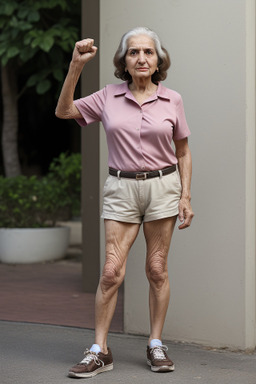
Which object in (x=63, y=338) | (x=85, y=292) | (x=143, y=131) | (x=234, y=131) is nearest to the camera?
(x=143, y=131)

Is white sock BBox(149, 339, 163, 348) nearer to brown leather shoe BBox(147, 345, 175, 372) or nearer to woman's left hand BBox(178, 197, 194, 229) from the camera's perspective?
brown leather shoe BBox(147, 345, 175, 372)

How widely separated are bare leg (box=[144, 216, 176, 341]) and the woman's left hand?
0.28 ft

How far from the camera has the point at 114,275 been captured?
499 centimetres

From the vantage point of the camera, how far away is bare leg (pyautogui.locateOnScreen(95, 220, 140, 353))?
5008 mm

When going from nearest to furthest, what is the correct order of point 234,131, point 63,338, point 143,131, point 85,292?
1. point 143,131
2. point 234,131
3. point 63,338
4. point 85,292

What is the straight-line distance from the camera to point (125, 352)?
18.3 ft

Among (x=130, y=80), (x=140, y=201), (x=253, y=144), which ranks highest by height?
(x=130, y=80)

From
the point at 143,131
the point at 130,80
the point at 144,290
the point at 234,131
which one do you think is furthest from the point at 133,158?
the point at 144,290

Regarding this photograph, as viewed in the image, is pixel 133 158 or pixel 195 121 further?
pixel 195 121

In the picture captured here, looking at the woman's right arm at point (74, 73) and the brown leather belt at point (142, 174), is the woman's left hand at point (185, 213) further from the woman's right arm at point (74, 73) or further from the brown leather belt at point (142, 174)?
the woman's right arm at point (74, 73)

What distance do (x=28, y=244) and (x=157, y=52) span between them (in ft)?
18.8

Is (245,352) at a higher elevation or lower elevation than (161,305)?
lower

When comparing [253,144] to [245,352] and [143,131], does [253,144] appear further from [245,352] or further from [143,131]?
[245,352]

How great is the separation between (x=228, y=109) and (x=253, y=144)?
29 centimetres
